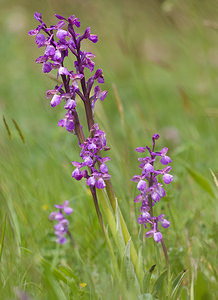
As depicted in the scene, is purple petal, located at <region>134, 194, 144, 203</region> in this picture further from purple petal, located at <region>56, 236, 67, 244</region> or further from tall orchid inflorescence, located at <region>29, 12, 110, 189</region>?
purple petal, located at <region>56, 236, 67, 244</region>

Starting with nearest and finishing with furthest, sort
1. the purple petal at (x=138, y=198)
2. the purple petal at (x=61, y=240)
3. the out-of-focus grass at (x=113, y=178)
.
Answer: the purple petal at (x=138, y=198), the out-of-focus grass at (x=113, y=178), the purple petal at (x=61, y=240)

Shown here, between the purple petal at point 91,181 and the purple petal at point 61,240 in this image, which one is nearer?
the purple petal at point 91,181

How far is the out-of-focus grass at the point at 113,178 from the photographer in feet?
5.27

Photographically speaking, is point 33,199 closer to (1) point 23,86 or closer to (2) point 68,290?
(2) point 68,290

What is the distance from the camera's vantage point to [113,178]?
224 cm

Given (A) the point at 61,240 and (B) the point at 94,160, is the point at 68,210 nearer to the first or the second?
(A) the point at 61,240

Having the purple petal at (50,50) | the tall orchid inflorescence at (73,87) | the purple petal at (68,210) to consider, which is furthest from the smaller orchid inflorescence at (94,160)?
the purple petal at (68,210)

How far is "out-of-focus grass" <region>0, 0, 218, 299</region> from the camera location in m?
1.61

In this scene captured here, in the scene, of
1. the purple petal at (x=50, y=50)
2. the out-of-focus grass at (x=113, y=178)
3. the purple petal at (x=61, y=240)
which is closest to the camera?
the purple petal at (x=50, y=50)

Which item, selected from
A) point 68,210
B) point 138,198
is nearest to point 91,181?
point 138,198

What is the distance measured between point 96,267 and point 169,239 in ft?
1.19

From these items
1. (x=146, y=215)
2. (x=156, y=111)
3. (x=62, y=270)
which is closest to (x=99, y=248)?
(x=62, y=270)

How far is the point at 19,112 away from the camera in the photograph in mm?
4992

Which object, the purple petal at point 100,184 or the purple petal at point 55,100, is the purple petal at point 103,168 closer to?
the purple petal at point 100,184
